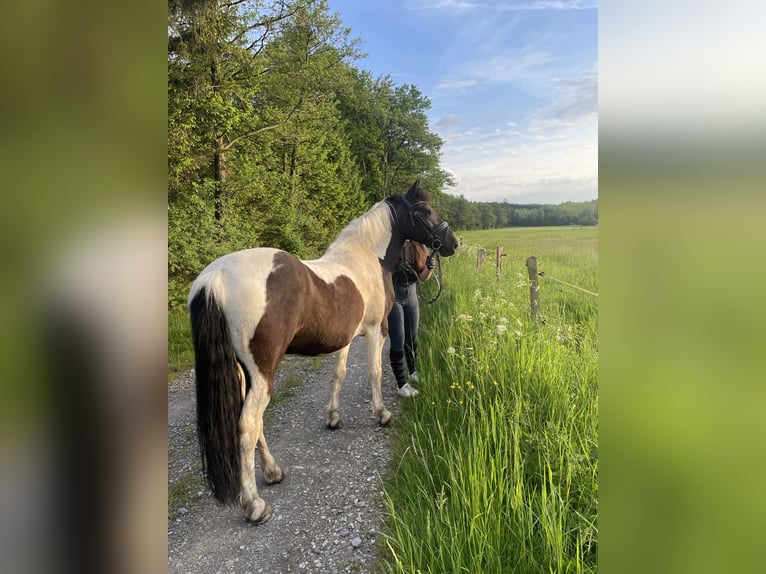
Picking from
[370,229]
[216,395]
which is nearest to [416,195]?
[370,229]

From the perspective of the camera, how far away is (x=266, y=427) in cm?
301

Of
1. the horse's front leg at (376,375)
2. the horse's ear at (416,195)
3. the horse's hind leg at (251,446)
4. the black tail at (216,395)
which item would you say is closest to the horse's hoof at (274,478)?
the horse's hind leg at (251,446)

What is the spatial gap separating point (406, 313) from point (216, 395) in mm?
2113

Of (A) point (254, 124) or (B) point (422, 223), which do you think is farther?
(A) point (254, 124)

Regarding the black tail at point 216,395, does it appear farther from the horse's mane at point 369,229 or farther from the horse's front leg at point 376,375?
the horse's front leg at point 376,375

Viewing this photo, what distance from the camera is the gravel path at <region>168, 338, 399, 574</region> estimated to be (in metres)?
1.74

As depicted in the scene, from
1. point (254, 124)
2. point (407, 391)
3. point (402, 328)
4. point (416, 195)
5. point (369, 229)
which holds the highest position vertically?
point (254, 124)

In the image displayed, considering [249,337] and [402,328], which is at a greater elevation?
[249,337]

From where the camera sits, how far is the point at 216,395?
1.87 meters

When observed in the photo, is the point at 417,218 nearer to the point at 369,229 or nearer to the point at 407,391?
the point at 369,229
